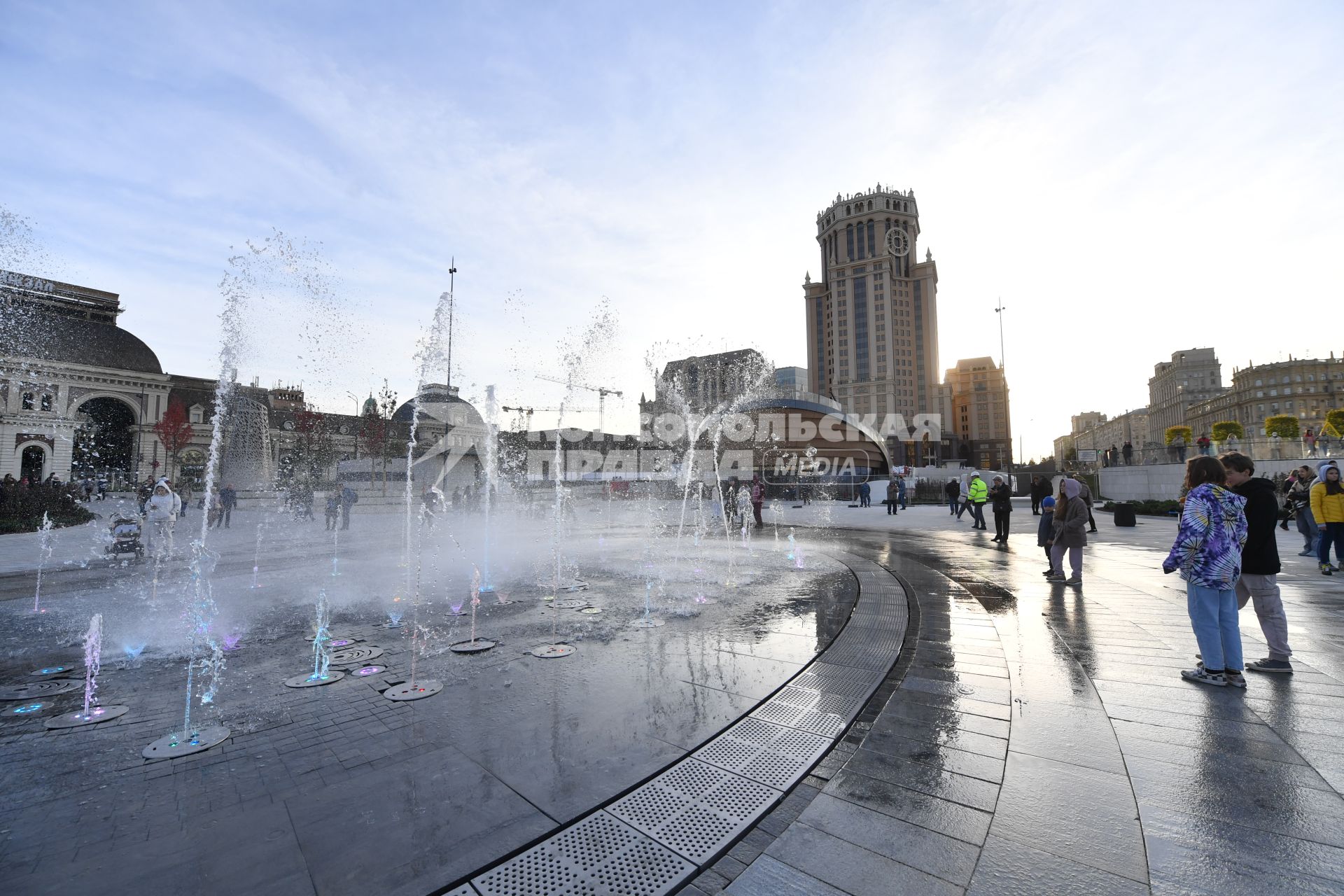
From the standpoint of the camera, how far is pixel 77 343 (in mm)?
52844

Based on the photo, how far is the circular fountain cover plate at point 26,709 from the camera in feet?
12.8

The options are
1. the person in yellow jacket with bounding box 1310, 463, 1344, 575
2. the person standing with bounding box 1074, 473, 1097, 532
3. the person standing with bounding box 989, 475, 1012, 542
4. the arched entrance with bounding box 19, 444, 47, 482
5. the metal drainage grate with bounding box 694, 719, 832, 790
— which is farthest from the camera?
the arched entrance with bounding box 19, 444, 47, 482

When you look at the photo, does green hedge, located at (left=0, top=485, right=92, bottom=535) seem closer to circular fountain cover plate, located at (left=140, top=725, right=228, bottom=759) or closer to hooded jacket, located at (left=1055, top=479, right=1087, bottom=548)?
circular fountain cover plate, located at (left=140, top=725, right=228, bottom=759)

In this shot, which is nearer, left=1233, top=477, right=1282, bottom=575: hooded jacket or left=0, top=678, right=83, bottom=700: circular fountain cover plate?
left=0, top=678, right=83, bottom=700: circular fountain cover plate

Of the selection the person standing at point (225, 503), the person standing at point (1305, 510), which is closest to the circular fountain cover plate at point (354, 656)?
the person standing at point (1305, 510)

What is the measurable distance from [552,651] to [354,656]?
1.82 metres

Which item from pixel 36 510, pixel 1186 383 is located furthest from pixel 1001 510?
pixel 1186 383

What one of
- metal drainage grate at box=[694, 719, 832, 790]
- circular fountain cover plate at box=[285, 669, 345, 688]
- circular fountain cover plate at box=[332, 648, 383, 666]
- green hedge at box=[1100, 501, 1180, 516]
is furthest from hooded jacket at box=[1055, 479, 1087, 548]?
green hedge at box=[1100, 501, 1180, 516]

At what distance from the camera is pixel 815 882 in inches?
86.1

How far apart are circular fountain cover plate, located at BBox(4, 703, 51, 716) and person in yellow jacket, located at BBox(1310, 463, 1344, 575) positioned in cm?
1545

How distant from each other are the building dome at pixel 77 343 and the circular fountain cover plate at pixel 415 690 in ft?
228

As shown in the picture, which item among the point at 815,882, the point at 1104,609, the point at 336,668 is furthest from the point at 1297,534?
the point at 336,668

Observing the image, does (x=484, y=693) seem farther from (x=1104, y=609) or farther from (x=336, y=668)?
(x=1104, y=609)

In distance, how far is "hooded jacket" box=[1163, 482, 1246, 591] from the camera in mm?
4336
